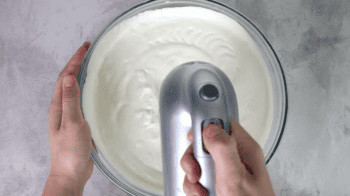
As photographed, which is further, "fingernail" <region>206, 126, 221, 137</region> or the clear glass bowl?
the clear glass bowl

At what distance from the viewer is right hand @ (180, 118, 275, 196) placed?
0.74ft

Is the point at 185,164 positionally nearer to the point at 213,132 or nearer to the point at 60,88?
the point at 213,132

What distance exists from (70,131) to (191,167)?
24cm

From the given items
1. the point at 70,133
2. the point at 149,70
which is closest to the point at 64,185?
the point at 70,133

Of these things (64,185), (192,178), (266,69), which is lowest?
(64,185)

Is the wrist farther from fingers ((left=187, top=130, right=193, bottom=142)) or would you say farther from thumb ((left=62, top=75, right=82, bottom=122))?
fingers ((left=187, top=130, right=193, bottom=142))

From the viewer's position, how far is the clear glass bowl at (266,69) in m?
0.34

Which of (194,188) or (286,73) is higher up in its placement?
(286,73)

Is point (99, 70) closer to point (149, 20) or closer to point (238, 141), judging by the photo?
point (149, 20)

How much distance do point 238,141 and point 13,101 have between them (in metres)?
0.41

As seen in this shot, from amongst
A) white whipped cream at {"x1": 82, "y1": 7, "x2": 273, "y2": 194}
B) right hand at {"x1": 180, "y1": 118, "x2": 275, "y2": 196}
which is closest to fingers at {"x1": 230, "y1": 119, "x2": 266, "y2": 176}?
right hand at {"x1": 180, "y1": 118, "x2": 275, "y2": 196}

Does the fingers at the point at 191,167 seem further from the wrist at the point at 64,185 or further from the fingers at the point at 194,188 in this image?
the wrist at the point at 64,185

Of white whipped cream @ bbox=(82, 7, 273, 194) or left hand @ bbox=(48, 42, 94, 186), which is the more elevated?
white whipped cream @ bbox=(82, 7, 273, 194)

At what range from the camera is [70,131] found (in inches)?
15.0
